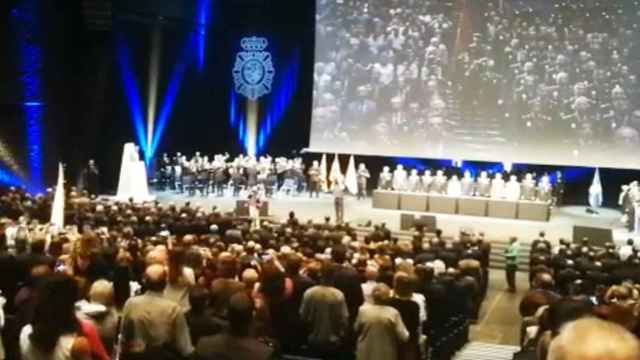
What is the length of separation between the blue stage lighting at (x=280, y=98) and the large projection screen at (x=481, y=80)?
1696mm

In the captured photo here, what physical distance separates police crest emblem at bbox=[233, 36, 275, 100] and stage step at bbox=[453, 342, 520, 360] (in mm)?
20669

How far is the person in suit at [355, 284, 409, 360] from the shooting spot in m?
6.03

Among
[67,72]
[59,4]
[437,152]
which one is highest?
[59,4]

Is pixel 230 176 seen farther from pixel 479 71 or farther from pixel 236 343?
pixel 236 343

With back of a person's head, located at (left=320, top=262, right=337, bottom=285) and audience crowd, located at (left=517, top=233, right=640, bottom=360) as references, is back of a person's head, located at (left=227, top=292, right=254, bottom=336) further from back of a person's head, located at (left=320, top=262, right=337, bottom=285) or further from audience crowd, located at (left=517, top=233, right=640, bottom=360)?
back of a person's head, located at (left=320, top=262, right=337, bottom=285)

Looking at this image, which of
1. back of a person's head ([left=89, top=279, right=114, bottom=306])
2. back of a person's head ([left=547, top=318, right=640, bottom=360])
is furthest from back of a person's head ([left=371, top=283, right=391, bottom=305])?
back of a person's head ([left=547, top=318, right=640, bottom=360])

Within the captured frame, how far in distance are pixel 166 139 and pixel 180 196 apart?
12.1ft

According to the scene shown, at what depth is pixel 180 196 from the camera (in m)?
25.2

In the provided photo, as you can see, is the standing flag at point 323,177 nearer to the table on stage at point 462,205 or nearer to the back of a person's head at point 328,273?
the table on stage at point 462,205

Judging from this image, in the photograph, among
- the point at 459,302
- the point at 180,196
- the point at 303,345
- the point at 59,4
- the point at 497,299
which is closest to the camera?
the point at 303,345

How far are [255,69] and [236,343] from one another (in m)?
26.4

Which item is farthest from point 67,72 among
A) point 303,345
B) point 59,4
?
point 303,345

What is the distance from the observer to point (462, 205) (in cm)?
2302

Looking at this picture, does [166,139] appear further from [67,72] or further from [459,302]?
[459,302]
